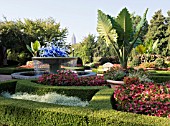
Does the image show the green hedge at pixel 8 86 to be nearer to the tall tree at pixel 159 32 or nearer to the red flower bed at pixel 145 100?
the red flower bed at pixel 145 100

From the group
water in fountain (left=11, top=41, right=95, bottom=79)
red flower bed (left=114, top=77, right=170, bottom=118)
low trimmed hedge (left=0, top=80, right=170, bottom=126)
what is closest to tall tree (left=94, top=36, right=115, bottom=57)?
water in fountain (left=11, top=41, right=95, bottom=79)

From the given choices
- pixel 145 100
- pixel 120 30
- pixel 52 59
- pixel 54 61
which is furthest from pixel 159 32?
pixel 145 100

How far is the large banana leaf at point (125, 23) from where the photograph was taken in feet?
26.2

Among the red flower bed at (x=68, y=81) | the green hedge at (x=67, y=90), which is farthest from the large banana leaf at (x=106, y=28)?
the green hedge at (x=67, y=90)

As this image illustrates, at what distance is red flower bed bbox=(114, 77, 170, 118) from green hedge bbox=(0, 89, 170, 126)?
32cm

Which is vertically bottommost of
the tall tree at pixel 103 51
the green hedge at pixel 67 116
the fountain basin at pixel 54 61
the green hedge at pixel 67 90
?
the green hedge at pixel 67 116

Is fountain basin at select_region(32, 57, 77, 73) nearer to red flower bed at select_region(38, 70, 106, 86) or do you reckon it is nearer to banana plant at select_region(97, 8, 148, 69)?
red flower bed at select_region(38, 70, 106, 86)

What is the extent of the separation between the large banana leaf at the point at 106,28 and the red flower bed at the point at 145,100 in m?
4.05

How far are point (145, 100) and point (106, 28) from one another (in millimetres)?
5033

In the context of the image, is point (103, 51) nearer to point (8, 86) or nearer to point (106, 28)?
point (106, 28)

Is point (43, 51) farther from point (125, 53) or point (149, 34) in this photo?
point (149, 34)

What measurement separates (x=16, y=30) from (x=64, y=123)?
76.5ft

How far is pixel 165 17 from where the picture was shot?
32.8 m

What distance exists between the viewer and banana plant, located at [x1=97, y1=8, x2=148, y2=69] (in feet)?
26.5
